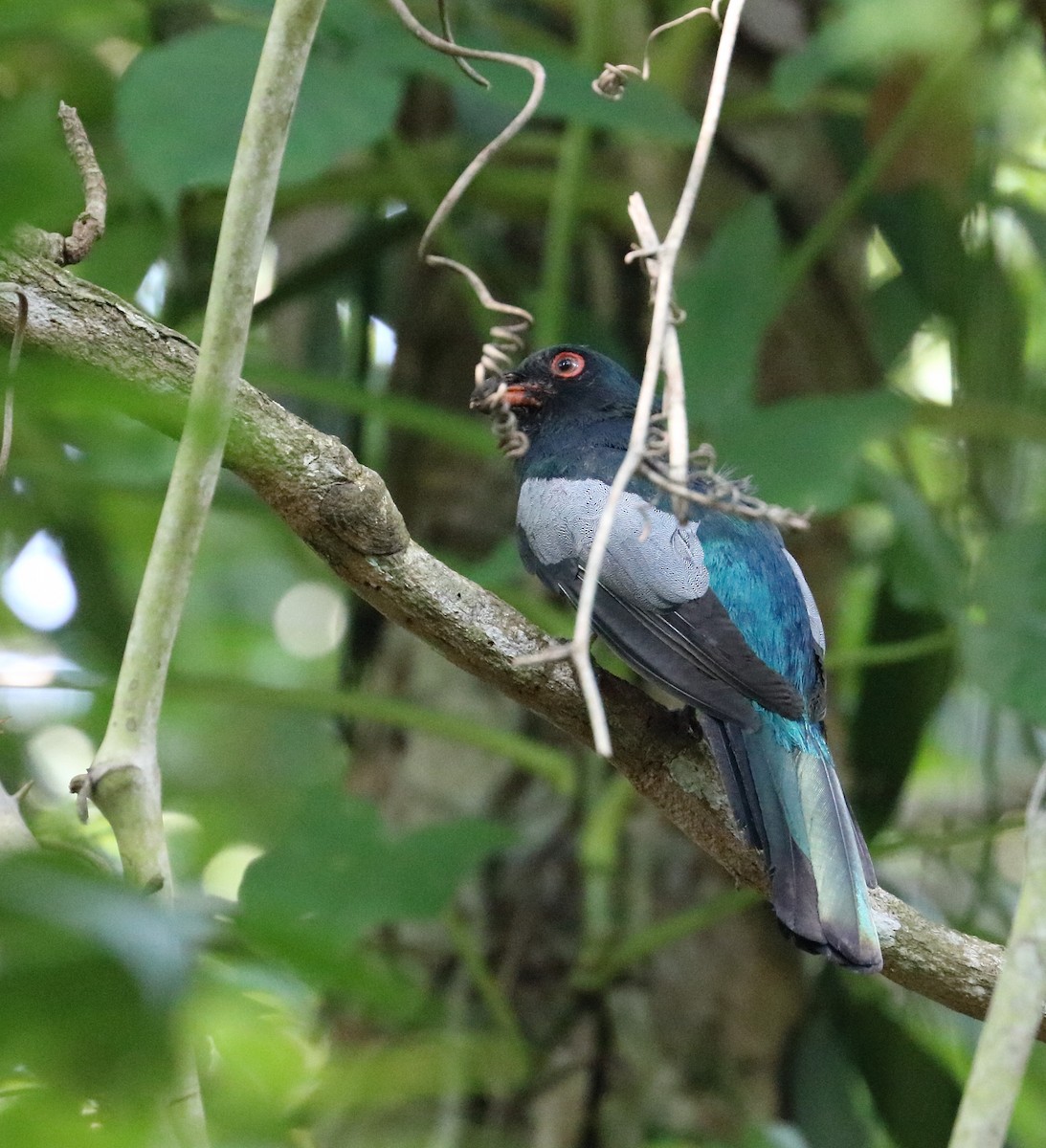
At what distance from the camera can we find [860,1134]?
3.63 metres

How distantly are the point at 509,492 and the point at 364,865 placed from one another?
165 cm

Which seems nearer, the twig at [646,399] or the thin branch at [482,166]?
the twig at [646,399]

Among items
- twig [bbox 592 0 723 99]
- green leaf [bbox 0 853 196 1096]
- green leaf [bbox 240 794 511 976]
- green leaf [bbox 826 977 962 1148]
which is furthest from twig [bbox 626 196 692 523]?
green leaf [bbox 826 977 962 1148]

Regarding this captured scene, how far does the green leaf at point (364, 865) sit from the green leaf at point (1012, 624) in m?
1.07

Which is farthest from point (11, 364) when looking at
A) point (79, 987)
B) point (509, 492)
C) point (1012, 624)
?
point (509, 492)

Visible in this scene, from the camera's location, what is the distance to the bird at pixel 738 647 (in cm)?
208

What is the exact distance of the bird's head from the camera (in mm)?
3402

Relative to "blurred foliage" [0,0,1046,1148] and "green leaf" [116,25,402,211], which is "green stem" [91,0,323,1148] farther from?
"green leaf" [116,25,402,211]

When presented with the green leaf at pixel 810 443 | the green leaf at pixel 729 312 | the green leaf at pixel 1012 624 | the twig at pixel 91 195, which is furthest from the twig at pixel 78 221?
the green leaf at pixel 1012 624

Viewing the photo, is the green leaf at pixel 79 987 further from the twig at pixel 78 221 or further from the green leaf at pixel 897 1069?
the green leaf at pixel 897 1069

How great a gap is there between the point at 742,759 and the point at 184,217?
242 centimetres

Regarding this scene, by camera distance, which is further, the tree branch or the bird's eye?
the bird's eye

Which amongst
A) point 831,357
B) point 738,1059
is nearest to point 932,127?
point 831,357

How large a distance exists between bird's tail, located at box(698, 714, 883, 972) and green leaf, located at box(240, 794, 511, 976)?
731mm
